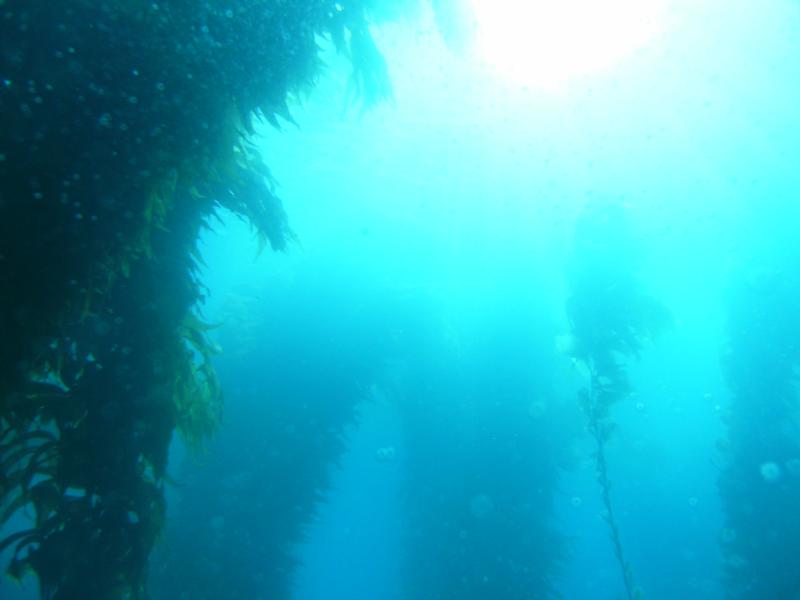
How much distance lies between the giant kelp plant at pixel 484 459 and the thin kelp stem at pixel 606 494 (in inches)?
119

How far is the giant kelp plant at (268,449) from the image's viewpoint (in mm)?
8688

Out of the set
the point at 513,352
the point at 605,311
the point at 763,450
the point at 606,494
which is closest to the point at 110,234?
the point at 606,494

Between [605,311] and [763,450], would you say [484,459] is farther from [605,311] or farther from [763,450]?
[763,450]

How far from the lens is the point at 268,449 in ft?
31.9

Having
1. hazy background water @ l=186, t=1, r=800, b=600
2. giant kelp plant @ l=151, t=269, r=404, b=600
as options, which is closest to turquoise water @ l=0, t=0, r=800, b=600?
giant kelp plant @ l=151, t=269, r=404, b=600

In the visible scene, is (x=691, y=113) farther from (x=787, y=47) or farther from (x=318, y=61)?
(x=318, y=61)

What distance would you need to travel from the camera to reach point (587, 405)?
Result: 8.66 meters

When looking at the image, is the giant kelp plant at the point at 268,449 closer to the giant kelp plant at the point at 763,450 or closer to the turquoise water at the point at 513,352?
the turquoise water at the point at 513,352

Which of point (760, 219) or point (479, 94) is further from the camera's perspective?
point (760, 219)

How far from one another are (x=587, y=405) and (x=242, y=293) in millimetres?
10102

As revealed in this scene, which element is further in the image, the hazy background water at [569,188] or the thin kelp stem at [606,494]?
the hazy background water at [569,188]

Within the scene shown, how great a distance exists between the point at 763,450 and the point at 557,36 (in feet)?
42.4

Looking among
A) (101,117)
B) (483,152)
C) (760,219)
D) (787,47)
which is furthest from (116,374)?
(760,219)

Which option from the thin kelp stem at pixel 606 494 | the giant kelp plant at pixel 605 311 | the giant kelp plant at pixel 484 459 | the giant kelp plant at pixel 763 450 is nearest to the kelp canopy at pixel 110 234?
the thin kelp stem at pixel 606 494
